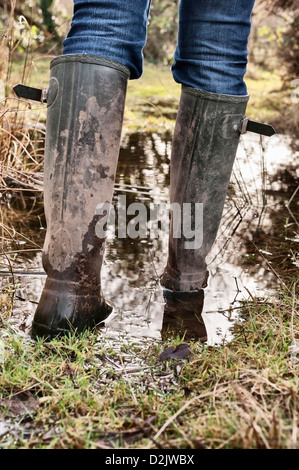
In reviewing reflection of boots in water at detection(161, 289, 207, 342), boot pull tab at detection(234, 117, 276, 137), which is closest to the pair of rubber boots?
reflection of boots in water at detection(161, 289, 207, 342)

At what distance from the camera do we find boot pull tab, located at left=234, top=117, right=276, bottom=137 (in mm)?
1552

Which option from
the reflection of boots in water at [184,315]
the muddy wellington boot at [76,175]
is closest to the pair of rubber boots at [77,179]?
the muddy wellington boot at [76,175]

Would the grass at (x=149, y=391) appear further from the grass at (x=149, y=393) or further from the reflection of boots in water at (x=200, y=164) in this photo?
the reflection of boots in water at (x=200, y=164)

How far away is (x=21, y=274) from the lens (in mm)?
1686

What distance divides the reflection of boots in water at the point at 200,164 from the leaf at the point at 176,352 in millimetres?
384

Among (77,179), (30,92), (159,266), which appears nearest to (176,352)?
(77,179)

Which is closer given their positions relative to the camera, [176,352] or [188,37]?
[176,352]

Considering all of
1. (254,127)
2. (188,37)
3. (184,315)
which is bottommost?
(184,315)

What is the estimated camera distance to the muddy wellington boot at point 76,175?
134cm

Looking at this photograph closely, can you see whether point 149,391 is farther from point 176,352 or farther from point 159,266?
point 159,266

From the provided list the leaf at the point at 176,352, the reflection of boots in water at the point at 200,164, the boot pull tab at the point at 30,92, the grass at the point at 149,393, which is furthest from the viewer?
the reflection of boots in water at the point at 200,164

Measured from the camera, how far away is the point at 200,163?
1573 mm

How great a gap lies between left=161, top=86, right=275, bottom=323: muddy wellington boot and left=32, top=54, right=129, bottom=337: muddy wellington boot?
0.83 feet

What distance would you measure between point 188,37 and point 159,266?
0.74m
